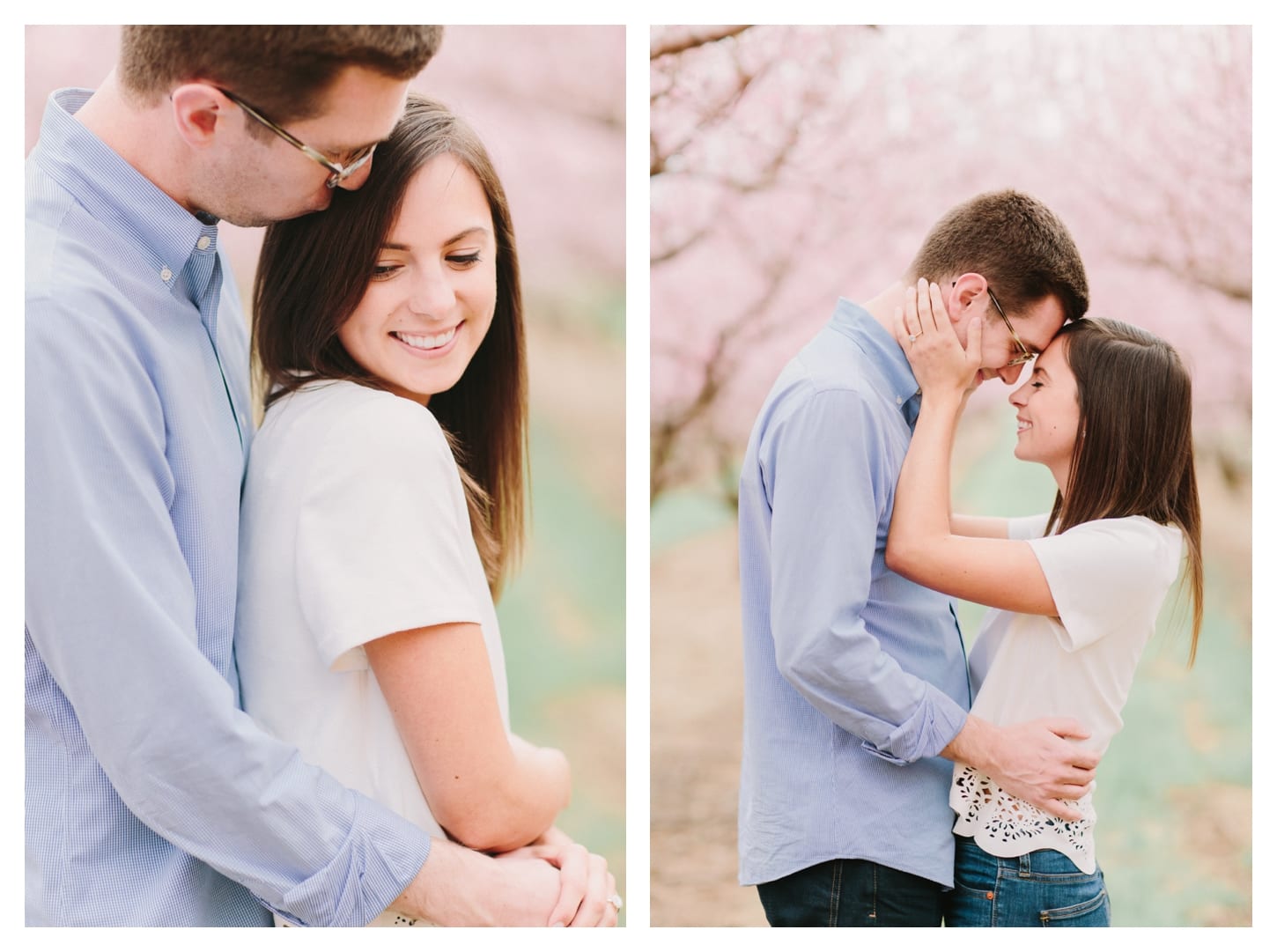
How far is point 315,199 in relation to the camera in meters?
1.94

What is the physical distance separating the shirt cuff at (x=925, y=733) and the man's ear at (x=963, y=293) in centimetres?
71

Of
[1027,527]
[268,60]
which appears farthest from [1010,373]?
[268,60]

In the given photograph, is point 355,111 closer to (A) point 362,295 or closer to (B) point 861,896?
(A) point 362,295

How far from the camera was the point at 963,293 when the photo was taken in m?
2.29

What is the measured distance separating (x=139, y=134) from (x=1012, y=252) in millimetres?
1541

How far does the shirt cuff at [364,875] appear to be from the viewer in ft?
5.93

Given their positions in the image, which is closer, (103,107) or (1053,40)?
(103,107)

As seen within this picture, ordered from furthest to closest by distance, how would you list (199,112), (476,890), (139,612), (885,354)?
(885,354) < (476,890) < (199,112) < (139,612)

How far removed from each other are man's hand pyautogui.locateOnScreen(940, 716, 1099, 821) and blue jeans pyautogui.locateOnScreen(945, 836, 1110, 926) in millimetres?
103

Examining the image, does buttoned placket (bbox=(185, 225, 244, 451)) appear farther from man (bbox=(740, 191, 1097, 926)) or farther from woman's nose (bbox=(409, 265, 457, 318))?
man (bbox=(740, 191, 1097, 926))

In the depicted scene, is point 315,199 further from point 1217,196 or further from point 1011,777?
point 1217,196

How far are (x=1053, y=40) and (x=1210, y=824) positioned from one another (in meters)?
1.60

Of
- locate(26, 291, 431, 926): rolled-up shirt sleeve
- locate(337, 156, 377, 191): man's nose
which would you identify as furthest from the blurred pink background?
locate(26, 291, 431, 926): rolled-up shirt sleeve
